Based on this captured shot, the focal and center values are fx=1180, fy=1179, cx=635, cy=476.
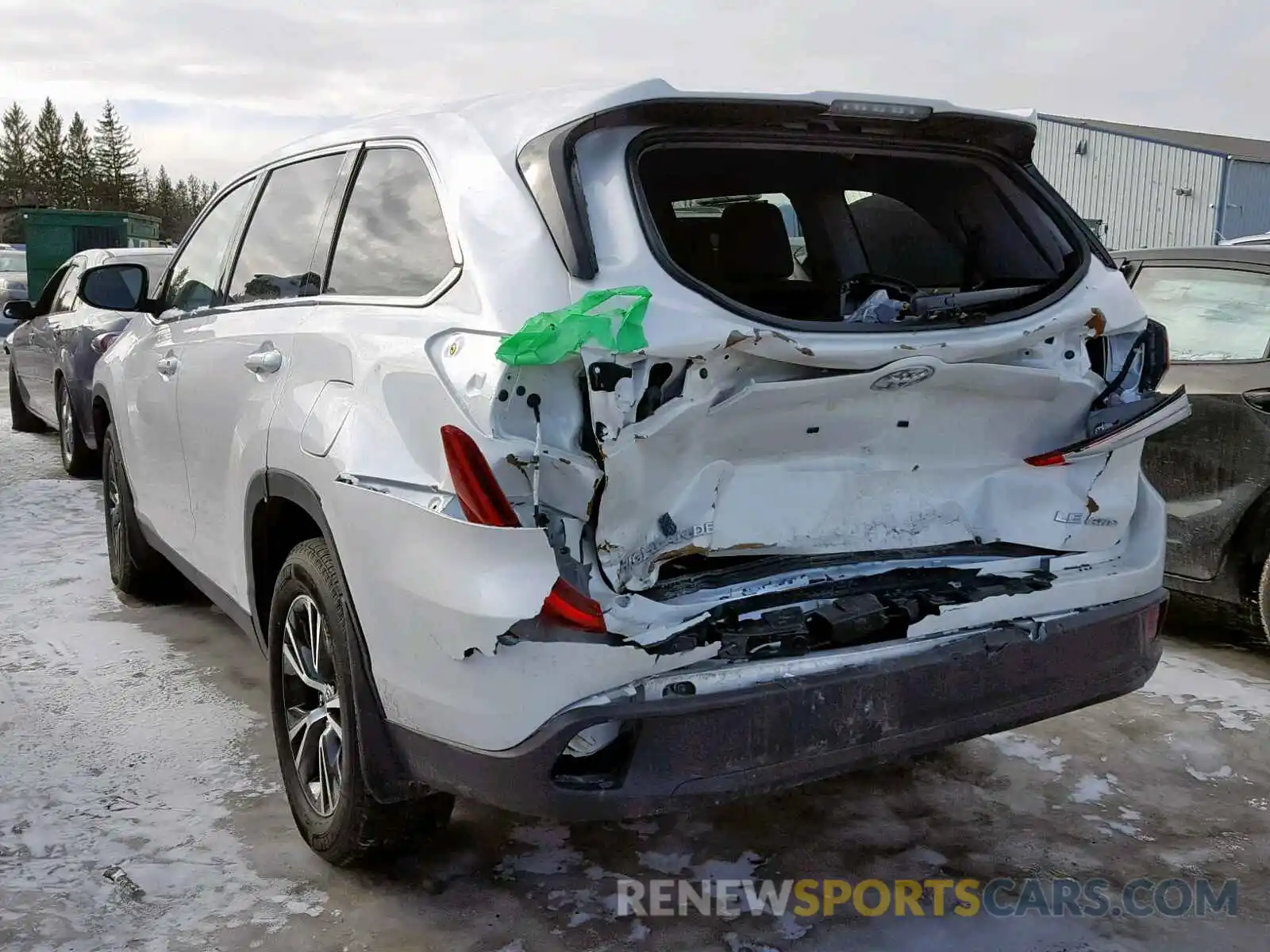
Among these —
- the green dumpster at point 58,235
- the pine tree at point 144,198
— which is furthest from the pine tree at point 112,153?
the green dumpster at point 58,235

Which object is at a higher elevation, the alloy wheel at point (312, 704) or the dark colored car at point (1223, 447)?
the dark colored car at point (1223, 447)

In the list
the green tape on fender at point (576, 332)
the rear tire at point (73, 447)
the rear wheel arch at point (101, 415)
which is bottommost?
the rear tire at point (73, 447)

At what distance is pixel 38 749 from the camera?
11.8 ft

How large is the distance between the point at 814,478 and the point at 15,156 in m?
100

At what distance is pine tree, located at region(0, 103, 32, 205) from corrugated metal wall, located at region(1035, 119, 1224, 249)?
238 ft

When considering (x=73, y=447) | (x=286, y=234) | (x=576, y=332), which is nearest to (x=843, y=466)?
(x=576, y=332)

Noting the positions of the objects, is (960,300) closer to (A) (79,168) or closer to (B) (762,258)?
(B) (762,258)

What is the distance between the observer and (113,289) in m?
4.49

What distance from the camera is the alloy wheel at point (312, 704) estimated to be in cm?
279

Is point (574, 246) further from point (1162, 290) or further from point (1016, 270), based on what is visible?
point (1162, 290)

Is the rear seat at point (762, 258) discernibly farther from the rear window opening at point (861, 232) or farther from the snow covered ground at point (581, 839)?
the snow covered ground at point (581, 839)

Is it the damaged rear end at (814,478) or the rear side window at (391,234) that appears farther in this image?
the rear side window at (391,234)

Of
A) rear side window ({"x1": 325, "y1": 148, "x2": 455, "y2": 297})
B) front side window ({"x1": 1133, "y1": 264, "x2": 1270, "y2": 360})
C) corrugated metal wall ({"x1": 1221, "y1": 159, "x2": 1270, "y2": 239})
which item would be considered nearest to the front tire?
rear side window ({"x1": 325, "y1": 148, "x2": 455, "y2": 297})

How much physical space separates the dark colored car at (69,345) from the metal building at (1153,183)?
25.4 m
